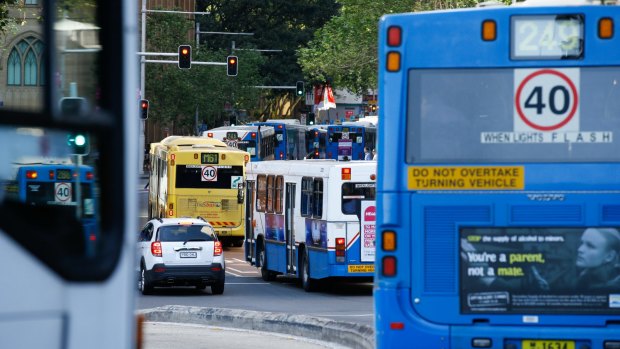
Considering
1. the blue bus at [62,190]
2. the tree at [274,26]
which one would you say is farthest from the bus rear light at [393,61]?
the tree at [274,26]

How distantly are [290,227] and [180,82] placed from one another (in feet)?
179

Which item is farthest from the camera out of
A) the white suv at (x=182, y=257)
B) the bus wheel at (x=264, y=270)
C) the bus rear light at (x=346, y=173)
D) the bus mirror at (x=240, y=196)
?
the bus mirror at (x=240, y=196)

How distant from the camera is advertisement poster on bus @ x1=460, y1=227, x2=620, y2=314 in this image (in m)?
11.5

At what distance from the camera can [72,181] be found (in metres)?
5.56

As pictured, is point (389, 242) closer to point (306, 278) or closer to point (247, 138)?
point (306, 278)

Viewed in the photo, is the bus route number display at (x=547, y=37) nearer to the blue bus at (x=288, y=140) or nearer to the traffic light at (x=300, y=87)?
the blue bus at (x=288, y=140)

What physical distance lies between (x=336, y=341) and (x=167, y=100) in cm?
6641

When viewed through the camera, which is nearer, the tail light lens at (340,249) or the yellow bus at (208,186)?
the tail light lens at (340,249)

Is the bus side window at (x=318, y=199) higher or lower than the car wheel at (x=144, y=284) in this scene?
higher

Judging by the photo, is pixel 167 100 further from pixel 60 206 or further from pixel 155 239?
pixel 60 206

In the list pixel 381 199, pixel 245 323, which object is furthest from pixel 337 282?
pixel 381 199

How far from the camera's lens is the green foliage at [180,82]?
8200 cm

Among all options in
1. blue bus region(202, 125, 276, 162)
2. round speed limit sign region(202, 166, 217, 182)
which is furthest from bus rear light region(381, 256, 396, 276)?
blue bus region(202, 125, 276, 162)

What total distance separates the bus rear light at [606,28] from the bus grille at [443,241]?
5.27 ft
